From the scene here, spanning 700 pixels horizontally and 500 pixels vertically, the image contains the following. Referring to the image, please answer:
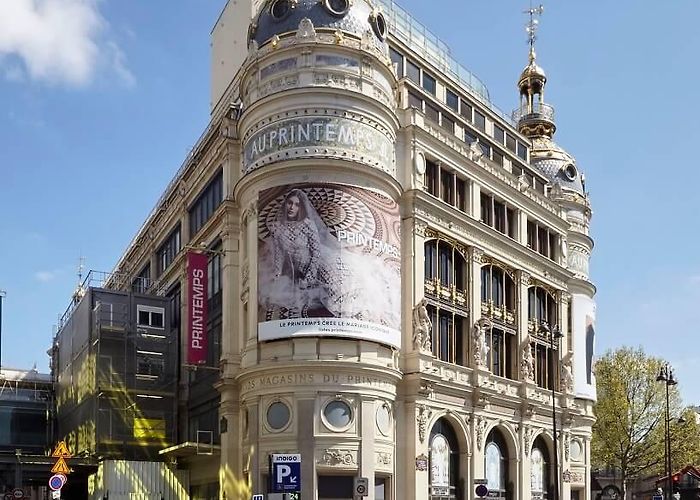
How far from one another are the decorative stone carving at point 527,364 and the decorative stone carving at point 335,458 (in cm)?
1753

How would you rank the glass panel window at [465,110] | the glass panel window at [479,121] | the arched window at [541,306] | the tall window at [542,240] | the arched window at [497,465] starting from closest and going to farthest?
1. the arched window at [497,465]
2. the glass panel window at [465,110]
3. the glass panel window at [479,121]
4. the arched window at [541,306]
5. the tall window at [542,240]

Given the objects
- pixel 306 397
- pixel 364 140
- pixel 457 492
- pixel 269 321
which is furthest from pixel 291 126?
pixel 457 492

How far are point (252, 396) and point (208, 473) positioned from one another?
8123 mm

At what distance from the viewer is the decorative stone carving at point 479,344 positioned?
50781 millimetres

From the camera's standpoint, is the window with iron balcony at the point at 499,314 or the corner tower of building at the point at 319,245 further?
the window with iron balcony at the point at 499,314

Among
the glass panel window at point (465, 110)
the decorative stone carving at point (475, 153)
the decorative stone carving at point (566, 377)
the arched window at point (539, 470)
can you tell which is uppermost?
the glass panel window at point (465, 110)

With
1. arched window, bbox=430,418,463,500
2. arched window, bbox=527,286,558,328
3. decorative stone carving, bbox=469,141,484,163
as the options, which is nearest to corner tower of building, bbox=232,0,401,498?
arched window, bbox=430,418,463,500

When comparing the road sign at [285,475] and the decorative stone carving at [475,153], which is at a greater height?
the decorative stone carving at [475,153]

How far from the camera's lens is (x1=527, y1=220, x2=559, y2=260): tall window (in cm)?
5997

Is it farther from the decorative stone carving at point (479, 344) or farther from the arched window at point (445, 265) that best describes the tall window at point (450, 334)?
the arched window at point (445, 265)

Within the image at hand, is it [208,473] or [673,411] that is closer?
[208,473]

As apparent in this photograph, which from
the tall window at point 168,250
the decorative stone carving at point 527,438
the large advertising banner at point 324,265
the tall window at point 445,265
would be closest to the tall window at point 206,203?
the tall window at point 168,250

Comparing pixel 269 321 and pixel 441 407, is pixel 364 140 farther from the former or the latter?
pixel 441 407

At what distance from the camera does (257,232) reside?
44.0 m
